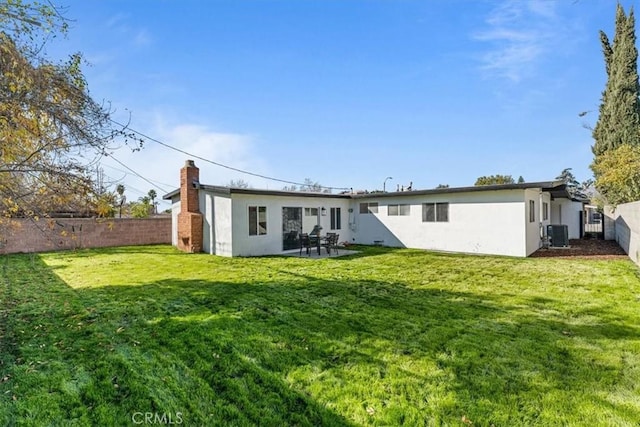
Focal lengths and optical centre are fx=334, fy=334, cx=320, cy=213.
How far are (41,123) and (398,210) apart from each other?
13223 mm

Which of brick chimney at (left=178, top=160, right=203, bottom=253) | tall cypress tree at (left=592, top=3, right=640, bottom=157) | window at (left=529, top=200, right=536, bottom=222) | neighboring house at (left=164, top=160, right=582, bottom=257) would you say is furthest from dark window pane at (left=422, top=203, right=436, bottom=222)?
tall cypress tree at (left=592, top=3, right=640, bottom=157)

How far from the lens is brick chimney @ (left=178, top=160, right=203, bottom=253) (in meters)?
13.7

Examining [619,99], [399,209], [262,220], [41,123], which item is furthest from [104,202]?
[619,99]

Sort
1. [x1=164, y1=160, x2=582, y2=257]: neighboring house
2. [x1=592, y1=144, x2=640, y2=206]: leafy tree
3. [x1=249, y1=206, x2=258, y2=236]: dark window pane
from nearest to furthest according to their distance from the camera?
[x1=164, y1=160, x2=582, y2=257]: neighboring house → [x1=249, y1=206, x2=258, y2=236]: dark window pane → [x1=592, y1=144, x2=640, y2=206]: leafy tree

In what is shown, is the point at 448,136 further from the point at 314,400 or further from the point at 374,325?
the point at 314,400

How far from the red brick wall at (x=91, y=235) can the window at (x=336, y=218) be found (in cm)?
914

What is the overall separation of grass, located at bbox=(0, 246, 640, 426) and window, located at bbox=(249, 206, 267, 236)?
5.46m

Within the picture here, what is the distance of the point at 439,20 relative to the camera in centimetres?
954

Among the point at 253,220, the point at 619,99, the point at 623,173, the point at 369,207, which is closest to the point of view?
the point at 253,220

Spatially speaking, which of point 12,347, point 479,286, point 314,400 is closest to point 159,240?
point 12,347

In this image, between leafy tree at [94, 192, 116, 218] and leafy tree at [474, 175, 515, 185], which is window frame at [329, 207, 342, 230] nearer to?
leafy tree at [94, 192, 116, 218]

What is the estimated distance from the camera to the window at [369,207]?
Answer: 1617 cm

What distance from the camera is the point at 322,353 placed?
3.73 meters

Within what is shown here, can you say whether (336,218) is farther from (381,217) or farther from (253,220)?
(253,220)
